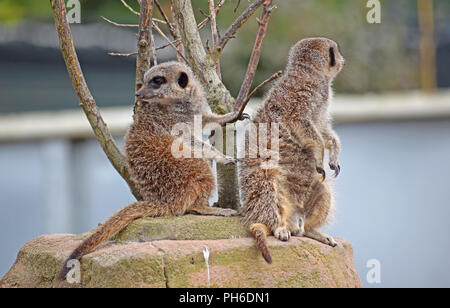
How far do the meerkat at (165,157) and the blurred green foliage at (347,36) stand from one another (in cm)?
402

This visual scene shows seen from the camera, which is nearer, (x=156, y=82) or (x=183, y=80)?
(x=156, y=82)

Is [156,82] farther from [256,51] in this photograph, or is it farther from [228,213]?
[228,213]

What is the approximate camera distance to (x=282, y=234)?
2844 mm

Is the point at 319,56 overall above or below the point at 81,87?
above

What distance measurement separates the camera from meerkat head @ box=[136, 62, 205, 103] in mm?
3270

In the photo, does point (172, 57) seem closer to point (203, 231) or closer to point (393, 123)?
point (393, 123)

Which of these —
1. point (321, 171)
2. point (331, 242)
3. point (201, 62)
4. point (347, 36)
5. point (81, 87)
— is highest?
point (347, 36)

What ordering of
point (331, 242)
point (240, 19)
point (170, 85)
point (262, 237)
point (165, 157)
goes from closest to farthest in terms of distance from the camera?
point (262, 237) < point (331, 242) < point (165, 157) < point (240, 19) < point (170, 85)

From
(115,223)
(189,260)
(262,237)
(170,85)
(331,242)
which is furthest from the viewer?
(170,85)

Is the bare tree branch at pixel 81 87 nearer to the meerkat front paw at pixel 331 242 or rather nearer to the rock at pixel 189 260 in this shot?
the rock at pixel 189 260

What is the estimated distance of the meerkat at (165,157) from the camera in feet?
9.82

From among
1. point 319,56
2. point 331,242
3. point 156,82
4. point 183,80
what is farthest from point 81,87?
point 331,242

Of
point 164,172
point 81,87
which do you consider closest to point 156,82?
point 81,87

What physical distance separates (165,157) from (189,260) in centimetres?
69
